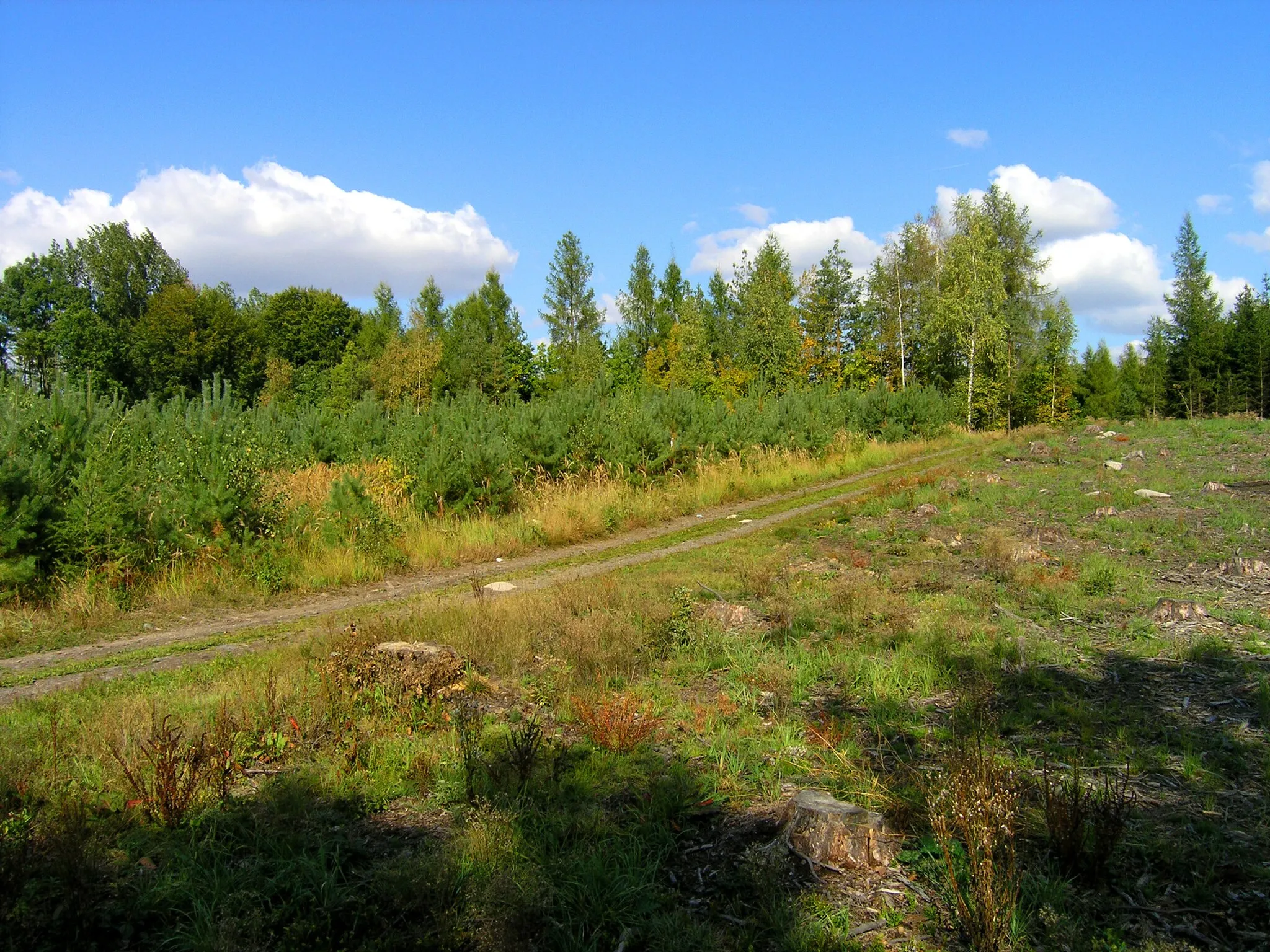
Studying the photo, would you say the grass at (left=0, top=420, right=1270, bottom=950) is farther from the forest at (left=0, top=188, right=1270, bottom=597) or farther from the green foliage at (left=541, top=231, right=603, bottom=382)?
the green foliage at (left=541, top=231, right=603, bottom=382)

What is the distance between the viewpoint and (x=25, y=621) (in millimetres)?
7297

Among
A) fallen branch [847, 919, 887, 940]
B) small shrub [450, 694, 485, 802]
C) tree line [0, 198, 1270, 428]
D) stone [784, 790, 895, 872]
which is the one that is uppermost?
tree line [0, 198, 1270, 428]

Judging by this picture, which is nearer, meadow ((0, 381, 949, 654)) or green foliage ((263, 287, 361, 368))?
meadow ((0, 381, 949, 654))

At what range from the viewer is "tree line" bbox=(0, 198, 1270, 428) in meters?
39.4

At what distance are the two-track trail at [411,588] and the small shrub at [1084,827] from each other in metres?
6.12

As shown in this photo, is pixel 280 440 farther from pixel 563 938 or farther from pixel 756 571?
pixel 563 938

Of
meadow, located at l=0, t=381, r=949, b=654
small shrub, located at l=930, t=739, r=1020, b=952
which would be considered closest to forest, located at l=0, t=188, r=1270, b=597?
meadow, located at l=0, t=381, r=949, b=654

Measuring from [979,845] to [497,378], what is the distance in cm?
4479

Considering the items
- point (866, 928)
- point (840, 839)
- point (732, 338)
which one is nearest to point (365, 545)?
point (840, 839)

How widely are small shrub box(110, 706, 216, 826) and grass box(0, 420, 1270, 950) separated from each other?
59 mm

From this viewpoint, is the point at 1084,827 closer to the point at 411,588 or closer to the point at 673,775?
the point at 673,775

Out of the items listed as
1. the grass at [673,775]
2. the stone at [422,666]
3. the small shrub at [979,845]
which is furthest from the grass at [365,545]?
the small shrub at [979,845]

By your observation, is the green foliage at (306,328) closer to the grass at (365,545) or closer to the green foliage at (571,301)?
the green foliage at (571,301)

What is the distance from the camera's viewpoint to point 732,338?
143 ft
